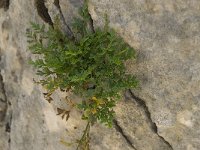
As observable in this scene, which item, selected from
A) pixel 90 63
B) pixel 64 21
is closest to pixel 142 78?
pixel 90 63

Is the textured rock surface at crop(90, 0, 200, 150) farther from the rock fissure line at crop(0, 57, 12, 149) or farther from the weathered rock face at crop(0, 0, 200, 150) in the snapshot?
the rock fissure line at crop(0, 57, 12, 149)

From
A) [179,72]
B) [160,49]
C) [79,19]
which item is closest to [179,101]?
[179,72]

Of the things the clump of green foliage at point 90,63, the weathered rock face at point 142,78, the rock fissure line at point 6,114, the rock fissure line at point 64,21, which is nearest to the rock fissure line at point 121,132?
the weathered rock face at point 142,78

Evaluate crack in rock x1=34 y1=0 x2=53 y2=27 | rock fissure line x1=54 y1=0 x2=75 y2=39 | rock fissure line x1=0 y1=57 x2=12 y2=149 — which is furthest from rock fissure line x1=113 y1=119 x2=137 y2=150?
rock fissure line x1=0 y1=57 x2=12 y2=149

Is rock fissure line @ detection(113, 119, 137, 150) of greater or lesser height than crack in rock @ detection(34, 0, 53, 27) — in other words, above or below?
below

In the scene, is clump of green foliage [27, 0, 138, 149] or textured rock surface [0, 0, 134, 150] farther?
textured rock surface [0, 0, 134, 150]

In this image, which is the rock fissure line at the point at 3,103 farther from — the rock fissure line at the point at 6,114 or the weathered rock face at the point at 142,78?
the weathered rock face at the point at 142,78
